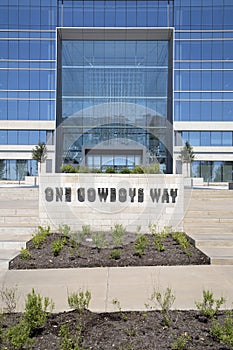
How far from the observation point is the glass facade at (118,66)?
43719 mm

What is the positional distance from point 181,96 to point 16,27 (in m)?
23.3

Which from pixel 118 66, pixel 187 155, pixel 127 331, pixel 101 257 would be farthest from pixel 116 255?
pixel 118 66

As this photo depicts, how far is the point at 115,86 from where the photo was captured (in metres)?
43.2

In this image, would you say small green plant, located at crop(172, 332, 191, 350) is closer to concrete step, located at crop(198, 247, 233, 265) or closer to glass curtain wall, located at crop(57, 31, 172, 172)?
concrete step, located at crop(198, 247, 233, 265)

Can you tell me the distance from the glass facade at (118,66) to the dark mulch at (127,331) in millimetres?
39964

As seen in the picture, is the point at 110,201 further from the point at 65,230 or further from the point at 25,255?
the point at 25,255

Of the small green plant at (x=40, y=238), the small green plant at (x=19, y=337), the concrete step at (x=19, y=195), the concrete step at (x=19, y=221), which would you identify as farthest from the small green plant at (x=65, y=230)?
the concrete step at (x=19, y=195)

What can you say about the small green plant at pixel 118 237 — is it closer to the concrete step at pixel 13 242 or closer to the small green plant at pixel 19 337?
the concrete step at pixel 13 242

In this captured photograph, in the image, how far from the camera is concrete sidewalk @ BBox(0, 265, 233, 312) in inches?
200

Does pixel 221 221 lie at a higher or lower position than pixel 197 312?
higher

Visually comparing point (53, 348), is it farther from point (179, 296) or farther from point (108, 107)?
point (108, 107)

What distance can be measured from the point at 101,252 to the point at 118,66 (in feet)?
127

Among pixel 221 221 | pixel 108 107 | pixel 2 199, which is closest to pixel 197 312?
pixel 221 221

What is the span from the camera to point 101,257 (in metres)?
7.57
